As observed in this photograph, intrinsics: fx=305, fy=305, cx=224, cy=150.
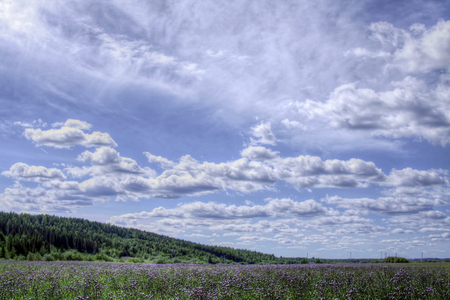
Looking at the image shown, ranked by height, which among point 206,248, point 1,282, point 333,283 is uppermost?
point 333,283

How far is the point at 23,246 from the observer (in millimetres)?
91062

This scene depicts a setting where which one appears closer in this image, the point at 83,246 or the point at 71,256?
the point at 71,256

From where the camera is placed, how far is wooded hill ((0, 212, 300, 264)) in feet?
278

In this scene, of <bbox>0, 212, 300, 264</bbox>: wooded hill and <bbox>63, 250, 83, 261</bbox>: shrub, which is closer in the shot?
<bbox>63, 250, 83, 261</bbox>: shrub

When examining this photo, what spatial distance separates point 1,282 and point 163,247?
5557 inches

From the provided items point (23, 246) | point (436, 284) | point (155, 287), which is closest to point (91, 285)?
point (155, 287)

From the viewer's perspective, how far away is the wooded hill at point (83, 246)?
3339 inches

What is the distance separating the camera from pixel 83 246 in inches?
4705

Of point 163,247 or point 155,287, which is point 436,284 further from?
point 163,247

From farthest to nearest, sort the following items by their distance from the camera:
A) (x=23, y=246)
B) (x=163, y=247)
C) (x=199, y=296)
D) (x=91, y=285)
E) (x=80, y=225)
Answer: (x=80, y=225)
(x=163, y=247)
(x=23, y=246)
(x=91, y=285)
(x=199, y=296)

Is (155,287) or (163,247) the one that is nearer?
(155,287)

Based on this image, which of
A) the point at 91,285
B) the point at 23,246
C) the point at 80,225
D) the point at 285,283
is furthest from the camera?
the point at 80,225

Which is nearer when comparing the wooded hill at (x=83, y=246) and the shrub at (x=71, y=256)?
the shrub at (x=71, y=256)

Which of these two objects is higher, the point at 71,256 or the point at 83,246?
the point at 71,256
